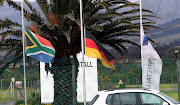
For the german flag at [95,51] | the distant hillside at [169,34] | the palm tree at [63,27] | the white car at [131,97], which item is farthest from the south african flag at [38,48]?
the distant hillside at [169,34]

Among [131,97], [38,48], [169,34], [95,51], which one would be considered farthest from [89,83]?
[169,34]

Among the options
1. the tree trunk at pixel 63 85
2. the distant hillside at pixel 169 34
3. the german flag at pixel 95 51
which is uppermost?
the distant hillside at pixel 169 34

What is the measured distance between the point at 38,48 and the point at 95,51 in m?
2.40

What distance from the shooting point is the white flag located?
13302mm

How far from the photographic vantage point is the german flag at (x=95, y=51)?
13641mm

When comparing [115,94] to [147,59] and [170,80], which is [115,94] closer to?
[147,59]

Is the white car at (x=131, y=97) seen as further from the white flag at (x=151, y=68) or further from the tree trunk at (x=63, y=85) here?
the tree trunk at (x=63, y=85)

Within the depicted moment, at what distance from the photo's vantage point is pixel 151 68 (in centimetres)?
1348

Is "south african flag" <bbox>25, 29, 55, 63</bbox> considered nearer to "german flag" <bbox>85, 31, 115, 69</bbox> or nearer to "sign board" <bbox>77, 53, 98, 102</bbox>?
"german flag" <bbox>85, 31, 115, 69</bbox>

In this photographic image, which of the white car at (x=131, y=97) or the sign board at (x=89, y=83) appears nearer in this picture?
the white car at (x=131, y=97)

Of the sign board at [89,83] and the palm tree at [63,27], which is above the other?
the palm tree at [63,27]

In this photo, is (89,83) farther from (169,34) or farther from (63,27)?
(169,34)

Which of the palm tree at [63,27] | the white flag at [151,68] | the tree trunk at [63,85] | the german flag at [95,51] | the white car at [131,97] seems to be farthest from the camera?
the tree trunk at [63,85]

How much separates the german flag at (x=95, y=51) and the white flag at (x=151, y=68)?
55.5 inches
